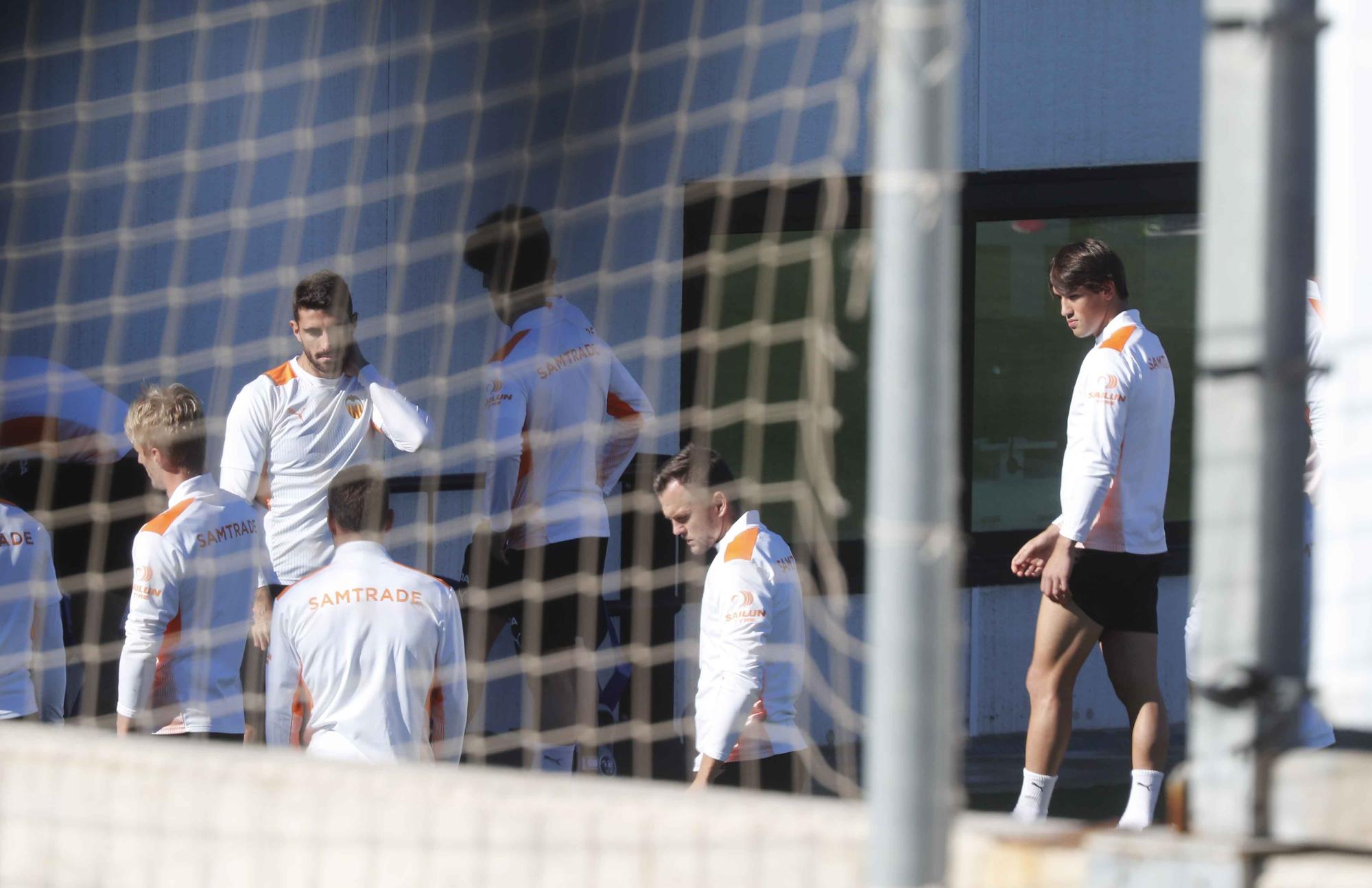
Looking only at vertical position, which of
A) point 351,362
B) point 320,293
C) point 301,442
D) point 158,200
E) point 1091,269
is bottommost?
point 301,442

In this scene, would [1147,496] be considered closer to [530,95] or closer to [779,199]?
[779,199]

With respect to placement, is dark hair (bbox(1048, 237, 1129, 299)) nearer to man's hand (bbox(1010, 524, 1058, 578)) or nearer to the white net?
man's hand (bbox(1010, 524, 1058, 578))

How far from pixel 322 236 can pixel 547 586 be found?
2.37 meters

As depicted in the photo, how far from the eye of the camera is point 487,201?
695cm

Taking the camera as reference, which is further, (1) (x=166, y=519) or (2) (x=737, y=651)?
(1) (x=166, y=519)

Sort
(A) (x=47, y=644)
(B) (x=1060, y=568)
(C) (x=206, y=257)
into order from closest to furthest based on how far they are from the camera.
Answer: (A) (x=47, y=644), (B) (x=1060, y=568), (C) (x=206, y=257)

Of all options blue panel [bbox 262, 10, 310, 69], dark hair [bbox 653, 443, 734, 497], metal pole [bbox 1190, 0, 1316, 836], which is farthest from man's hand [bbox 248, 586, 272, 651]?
metal pole [bbox 1190, 0, 1316, 836]

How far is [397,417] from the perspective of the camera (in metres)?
5.28

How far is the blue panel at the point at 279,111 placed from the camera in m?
6.69

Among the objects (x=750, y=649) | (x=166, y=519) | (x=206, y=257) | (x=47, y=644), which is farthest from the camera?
(x=206, y=257)

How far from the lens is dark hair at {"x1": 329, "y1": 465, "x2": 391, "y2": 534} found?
13.5 feet

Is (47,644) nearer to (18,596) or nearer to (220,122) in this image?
(18,596)

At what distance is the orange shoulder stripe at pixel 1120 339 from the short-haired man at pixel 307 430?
2.14 metres

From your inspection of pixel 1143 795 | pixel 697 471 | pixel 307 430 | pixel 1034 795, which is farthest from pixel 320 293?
pixel 1143 795
